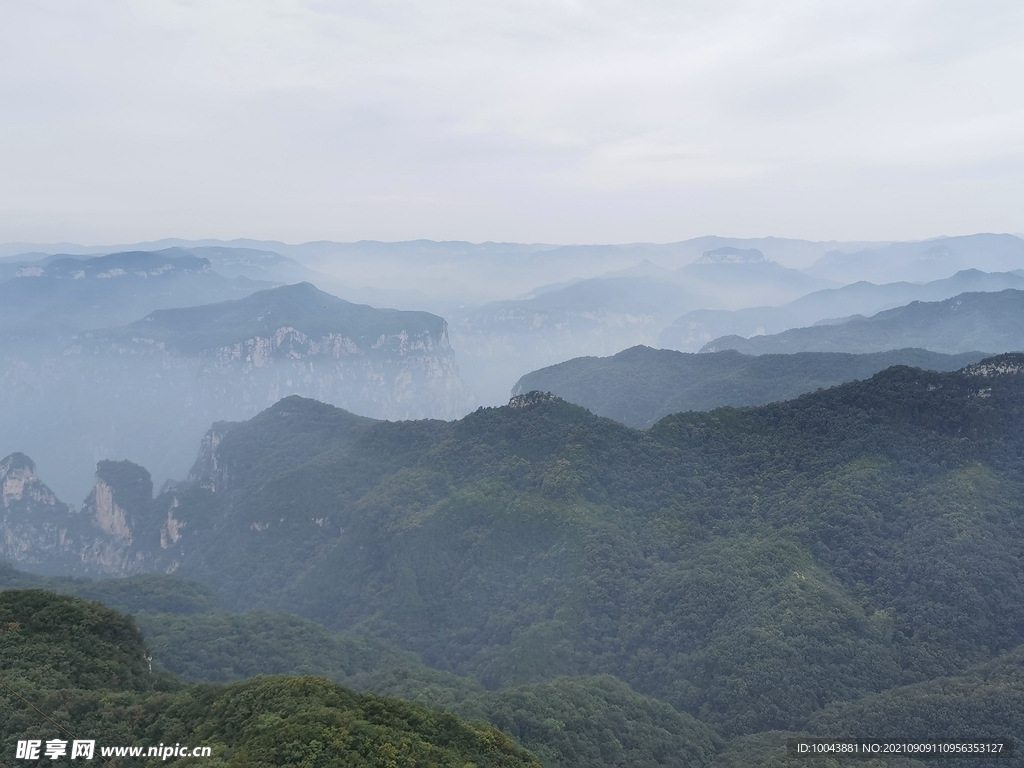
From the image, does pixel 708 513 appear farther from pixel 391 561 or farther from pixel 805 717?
pixel 391 561

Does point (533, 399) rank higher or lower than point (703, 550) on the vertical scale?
higher

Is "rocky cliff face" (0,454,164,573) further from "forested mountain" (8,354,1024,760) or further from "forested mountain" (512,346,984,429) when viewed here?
"forested mountain" (512,346,984,429)

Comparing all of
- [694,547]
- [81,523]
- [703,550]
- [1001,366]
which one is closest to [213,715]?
[703,550]

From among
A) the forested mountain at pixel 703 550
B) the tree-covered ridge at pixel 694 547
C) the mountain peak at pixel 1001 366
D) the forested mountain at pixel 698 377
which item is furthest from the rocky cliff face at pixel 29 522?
the mountain peak at pixel 1001 366

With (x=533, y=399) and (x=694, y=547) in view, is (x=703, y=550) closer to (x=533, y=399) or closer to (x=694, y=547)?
(x=694, y=547)

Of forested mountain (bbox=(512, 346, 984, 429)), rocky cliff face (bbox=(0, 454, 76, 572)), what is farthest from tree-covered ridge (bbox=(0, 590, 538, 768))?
rocky cliff face (bbox=(0, 454, 76, 572))

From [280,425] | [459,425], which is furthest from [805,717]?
[280,425]
